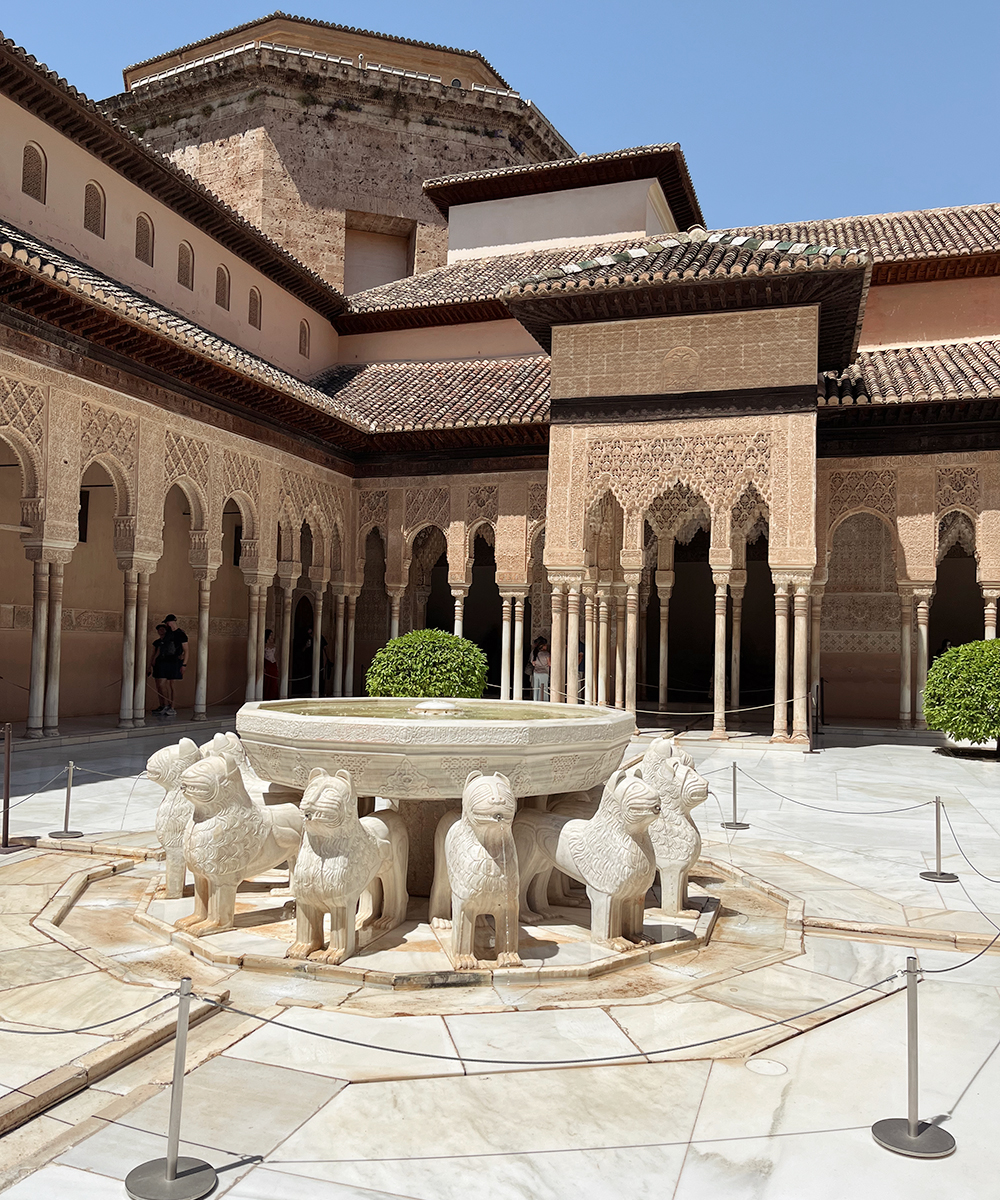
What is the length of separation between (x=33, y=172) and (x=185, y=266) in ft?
11.2

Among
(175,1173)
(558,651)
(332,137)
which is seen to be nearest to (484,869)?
(175,1173)

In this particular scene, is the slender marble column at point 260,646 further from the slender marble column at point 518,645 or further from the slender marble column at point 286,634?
the slender marble column at point 518,645

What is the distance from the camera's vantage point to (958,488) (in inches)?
601

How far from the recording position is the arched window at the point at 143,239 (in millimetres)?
15438

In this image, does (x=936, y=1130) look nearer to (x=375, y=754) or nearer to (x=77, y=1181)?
(x=77, y=1181)

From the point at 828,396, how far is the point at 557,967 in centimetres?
1273

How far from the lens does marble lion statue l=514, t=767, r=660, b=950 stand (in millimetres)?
4363

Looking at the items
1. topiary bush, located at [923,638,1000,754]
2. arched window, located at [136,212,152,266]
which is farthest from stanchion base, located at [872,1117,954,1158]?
arched window, located at [136,212,152,266]

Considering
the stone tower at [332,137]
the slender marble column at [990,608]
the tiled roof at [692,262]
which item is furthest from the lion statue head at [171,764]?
the stone tower at [332,137]

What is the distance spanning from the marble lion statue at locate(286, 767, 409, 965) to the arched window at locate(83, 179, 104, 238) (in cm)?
1287

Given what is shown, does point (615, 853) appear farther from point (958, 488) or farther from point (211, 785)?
point (958, 488)

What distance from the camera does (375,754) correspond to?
464cm

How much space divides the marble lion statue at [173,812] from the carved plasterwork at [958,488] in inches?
520

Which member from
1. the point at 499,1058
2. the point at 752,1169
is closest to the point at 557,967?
the point at 499,1058
